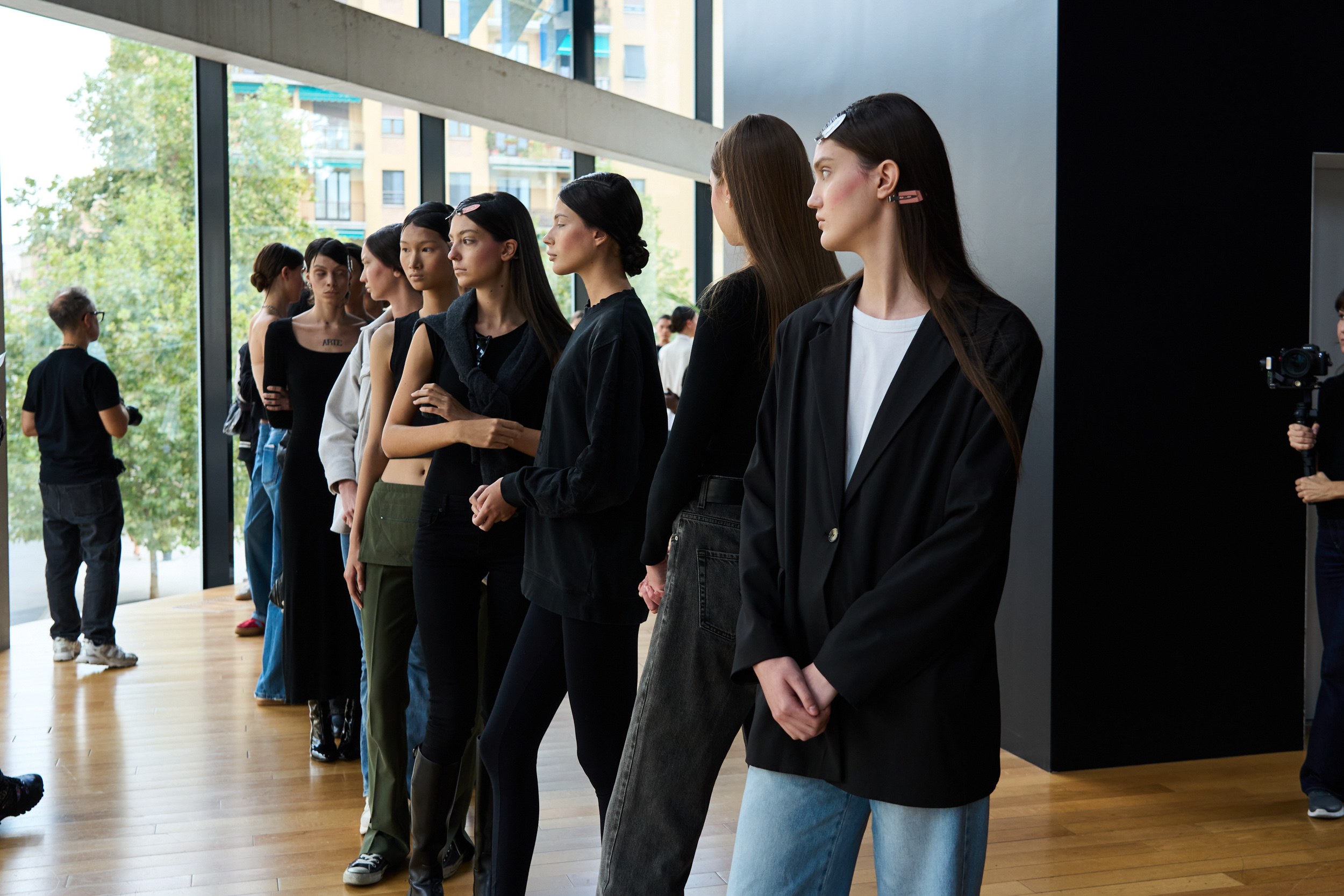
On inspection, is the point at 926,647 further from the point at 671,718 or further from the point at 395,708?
the point at 395,708

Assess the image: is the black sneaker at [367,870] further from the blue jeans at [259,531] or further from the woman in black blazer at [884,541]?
the blue jeans at [259,531]

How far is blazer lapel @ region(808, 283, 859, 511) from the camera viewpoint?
144cm

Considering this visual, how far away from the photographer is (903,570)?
1.37m

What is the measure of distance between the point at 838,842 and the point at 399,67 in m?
6.96

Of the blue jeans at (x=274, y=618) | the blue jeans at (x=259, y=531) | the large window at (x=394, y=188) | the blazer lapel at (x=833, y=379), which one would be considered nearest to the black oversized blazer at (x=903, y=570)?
the blazer lapel at (x=833, y=379)

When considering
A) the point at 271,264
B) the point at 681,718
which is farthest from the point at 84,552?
the point at 681,718

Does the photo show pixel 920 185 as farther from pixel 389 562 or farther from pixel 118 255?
pixel 118 255

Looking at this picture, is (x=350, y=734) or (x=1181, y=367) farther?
(x=350, y=734)

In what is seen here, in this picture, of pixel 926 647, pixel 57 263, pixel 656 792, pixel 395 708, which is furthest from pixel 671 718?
pixel 57 263

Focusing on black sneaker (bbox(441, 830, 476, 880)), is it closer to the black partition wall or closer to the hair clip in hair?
the black partition wall

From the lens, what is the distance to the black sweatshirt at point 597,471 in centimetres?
215

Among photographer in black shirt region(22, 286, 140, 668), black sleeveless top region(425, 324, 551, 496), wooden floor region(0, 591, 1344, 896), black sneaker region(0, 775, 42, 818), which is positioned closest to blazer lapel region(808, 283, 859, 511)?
black sleeveless top region(425, 324, 551, 496)

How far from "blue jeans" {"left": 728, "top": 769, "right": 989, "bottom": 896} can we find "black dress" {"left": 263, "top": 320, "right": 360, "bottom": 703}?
2608mm

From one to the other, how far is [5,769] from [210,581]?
3.67 meters
